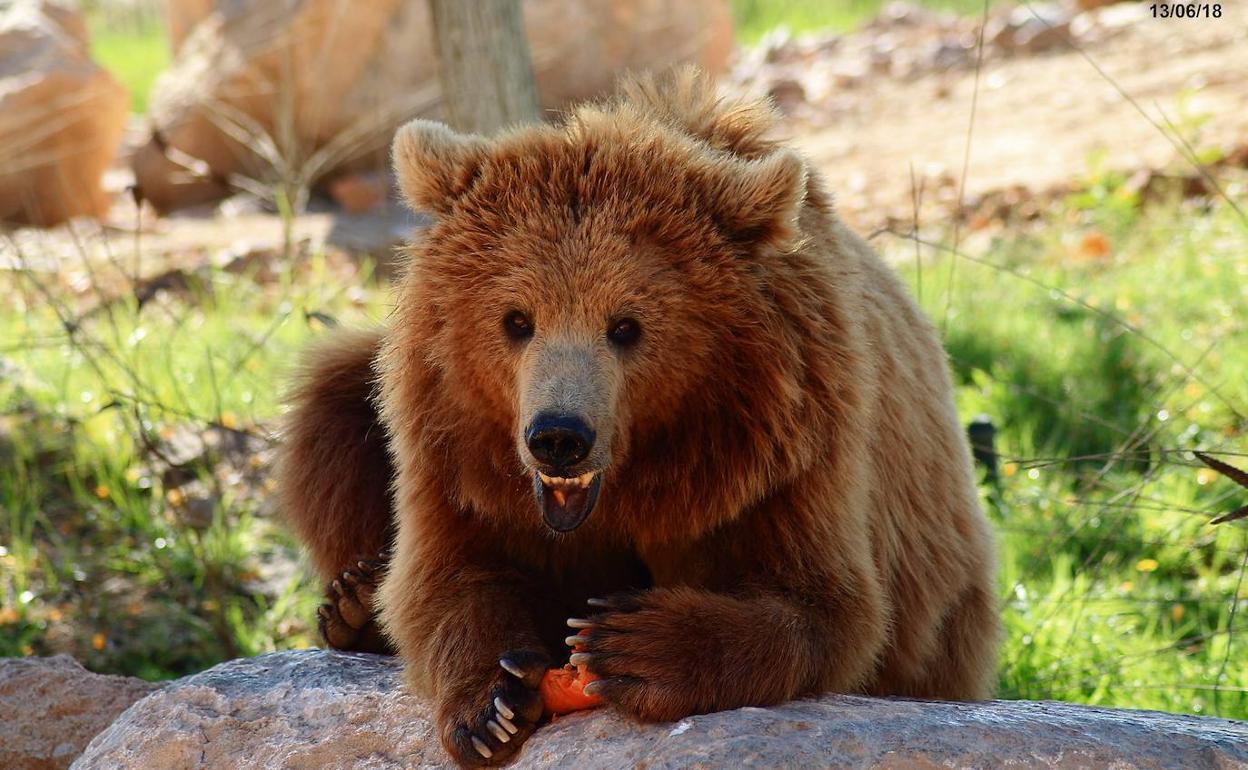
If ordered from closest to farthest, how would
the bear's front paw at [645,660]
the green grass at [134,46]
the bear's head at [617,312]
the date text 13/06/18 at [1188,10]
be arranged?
1. the bear's front paw at [645,660]
2. the bear's head at [617,312]
3. the date text 13/06/18 at [1188,10]
4. the green grass at [134,46]

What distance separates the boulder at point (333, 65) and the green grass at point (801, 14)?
11.0ft

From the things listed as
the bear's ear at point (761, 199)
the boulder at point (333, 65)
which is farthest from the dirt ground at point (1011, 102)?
the bear's ear at point (761, 199)

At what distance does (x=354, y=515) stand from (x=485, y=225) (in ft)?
4.08

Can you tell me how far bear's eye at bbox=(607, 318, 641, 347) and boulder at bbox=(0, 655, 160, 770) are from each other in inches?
71.4

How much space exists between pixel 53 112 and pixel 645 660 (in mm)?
9130

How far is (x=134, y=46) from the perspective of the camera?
1817cm

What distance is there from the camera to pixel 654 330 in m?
3.05

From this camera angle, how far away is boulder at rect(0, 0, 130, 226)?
10.4 m

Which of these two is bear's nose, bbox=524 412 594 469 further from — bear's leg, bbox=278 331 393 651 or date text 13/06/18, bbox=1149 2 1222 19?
date text 13/06/18, bbox=1149 2 1222 19

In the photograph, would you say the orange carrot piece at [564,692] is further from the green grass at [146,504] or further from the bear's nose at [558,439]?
the green grass at [146,504]

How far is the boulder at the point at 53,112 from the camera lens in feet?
34.1

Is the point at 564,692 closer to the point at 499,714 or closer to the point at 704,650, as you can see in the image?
the point at 499,714

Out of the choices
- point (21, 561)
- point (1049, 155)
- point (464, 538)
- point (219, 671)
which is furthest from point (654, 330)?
point (1049, 155)

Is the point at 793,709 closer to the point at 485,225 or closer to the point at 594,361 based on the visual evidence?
the point at 594,361
